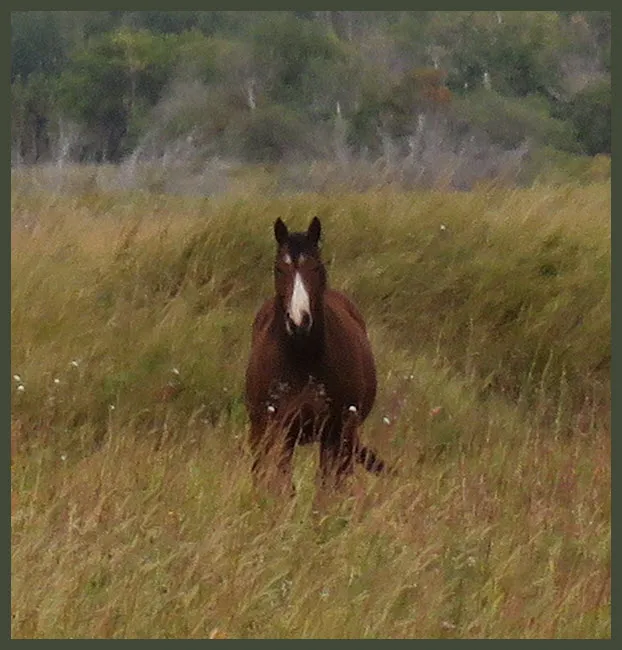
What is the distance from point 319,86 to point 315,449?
25.8ft

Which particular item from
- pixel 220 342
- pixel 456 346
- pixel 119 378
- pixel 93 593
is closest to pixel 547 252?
pixel 456 346

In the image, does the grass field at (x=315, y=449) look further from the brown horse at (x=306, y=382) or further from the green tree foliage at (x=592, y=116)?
the green tree foliage at (x=592, y=116)

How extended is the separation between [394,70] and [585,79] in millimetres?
2346

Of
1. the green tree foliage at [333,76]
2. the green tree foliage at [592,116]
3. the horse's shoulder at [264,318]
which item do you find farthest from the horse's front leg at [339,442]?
the green tree foliage at [592,116]

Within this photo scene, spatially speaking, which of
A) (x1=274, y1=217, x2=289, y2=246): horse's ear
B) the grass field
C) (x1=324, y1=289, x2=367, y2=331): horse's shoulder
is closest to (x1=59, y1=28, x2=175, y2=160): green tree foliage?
the grass field

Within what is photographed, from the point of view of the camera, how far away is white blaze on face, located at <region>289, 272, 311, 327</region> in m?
6.07

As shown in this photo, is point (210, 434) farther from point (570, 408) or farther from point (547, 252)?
point (547, 252)

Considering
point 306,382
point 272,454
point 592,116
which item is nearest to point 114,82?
point 592,116

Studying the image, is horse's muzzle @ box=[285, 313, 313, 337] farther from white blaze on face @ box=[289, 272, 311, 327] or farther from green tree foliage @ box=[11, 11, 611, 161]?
green tree foliage @ box=[11, 11, 611, 161]

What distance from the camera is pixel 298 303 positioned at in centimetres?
608

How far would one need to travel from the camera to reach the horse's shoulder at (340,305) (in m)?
7.11

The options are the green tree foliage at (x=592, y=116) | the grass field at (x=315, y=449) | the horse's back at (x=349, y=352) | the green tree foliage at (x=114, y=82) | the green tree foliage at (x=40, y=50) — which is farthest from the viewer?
the green tree foliage at (x=592, y=116)

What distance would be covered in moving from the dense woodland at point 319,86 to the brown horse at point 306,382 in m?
5.52

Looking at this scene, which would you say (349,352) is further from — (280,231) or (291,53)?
(291,53)
